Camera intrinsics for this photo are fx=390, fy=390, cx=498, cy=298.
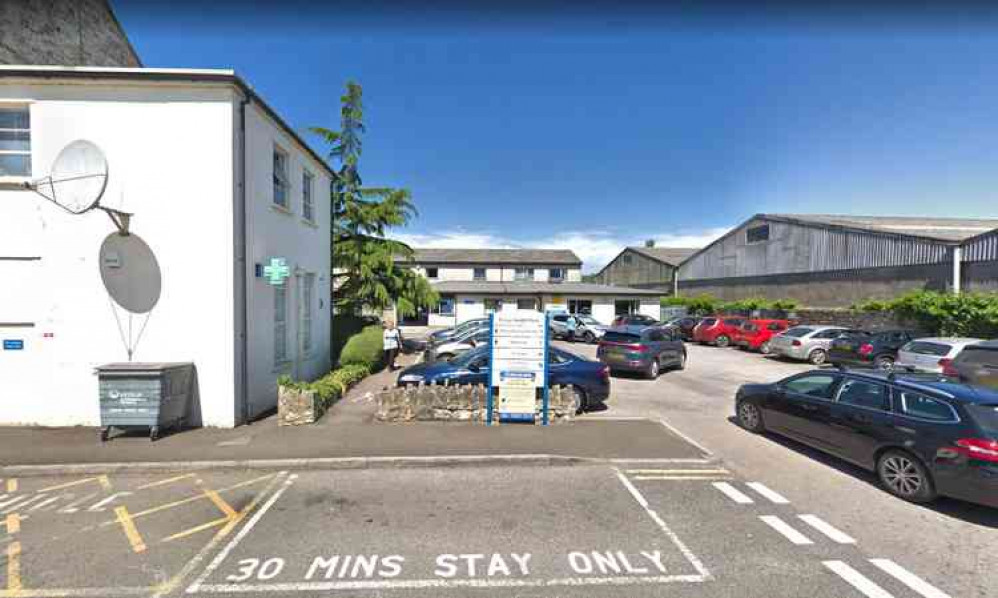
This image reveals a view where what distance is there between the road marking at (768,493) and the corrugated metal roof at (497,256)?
33203mm

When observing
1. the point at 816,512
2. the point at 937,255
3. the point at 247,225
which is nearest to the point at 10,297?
the point at 247,225

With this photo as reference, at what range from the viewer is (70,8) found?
9.98 metres

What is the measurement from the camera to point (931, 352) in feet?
35.0

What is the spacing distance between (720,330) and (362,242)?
18.8m

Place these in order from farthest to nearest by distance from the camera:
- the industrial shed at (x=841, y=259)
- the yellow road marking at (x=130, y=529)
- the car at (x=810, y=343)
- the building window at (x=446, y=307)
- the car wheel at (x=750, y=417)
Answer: the building window at (x=446, y=307)
the industrial shed at (x=841, y=259)
the car at (x=810, y=343)
the car wheel at (x=750, y=417)
the yellow road marking at (x=130, y=529)

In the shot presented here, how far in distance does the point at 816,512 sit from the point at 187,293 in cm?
986

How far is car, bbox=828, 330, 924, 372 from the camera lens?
13.8 metres

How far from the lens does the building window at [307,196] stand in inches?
413

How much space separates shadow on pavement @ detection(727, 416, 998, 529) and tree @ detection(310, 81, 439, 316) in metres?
12.6

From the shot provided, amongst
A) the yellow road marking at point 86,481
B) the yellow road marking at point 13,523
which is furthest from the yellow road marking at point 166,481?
the yellow road marking at point 13,523

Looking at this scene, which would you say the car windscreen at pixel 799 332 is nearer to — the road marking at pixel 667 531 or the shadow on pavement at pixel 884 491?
the shadow on pavement at pixel 884 491

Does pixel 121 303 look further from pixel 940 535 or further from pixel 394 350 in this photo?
pixel 940 535

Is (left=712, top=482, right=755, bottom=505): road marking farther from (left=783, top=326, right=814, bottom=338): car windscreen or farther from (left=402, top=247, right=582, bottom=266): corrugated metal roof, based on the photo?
(left=402, top=247, right=582, bottom=266): corrugated metal roof

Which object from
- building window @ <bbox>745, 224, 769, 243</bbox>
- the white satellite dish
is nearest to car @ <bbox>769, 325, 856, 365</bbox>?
building window @ <bbox>745, 224, 769, 243</bbox>
